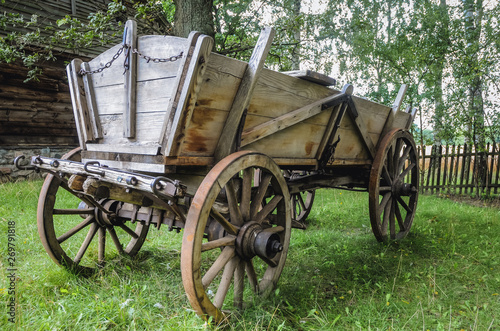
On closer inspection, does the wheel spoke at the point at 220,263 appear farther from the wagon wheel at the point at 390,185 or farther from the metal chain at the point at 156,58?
the wagon wheel at the point at 390,185

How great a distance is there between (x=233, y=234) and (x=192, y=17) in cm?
372

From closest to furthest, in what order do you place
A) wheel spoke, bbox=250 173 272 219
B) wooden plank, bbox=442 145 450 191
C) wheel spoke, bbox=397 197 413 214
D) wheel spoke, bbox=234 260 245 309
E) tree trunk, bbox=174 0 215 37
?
1. wheel spoke, bbox=234 260 245 309
2. wheel spoke, bbox=250 173 272 219
3. wheel spoke, bbox=397 197 413 214
4. tree trunk, bbox=174 0 215 37
5. wooden plank, bbox=442 145 450 191

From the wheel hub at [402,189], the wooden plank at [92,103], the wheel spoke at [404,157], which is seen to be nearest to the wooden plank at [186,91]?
the wooden plank at [92,103]

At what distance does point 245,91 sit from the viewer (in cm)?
210

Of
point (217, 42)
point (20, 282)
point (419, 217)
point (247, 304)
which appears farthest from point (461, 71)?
point (20, 282)

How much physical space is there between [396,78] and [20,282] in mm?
9417

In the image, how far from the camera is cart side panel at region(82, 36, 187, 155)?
77.2 inches

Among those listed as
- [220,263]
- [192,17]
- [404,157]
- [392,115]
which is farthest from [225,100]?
[192,17]

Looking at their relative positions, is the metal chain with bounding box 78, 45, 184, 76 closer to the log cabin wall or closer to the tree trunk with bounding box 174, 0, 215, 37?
the tree trunk with bounding box 174, 0, 215, 37

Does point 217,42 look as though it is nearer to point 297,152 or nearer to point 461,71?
point 297,152

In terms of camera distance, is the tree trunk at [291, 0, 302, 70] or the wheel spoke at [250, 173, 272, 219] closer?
the wheel spoke at [250, 173, 272, 219]

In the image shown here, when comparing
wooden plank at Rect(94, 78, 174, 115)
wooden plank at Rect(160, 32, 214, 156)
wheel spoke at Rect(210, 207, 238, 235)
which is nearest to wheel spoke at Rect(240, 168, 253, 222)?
wheel spoke at Rect(210, 207, 238, 235)

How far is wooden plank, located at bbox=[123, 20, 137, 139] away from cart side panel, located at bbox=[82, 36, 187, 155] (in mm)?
24

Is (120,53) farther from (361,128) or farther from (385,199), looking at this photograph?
(385,199)
